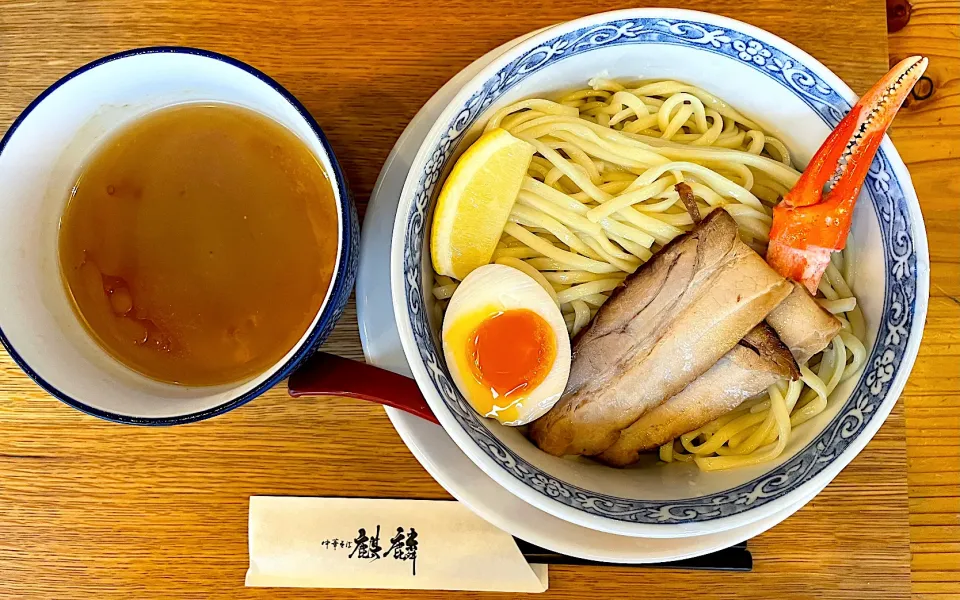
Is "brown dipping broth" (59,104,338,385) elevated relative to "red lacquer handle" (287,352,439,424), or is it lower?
elevated

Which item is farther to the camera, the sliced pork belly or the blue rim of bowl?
the sliced pork belly

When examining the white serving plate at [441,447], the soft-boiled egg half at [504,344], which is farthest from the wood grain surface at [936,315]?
the soft-boiled egg half at [504,344]

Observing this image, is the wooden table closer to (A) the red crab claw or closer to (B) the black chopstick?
(B) the black chopstick

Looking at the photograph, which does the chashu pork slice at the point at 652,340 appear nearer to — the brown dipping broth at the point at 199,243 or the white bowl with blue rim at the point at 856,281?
Result: the white bowl with blue rim at the point at 856,281

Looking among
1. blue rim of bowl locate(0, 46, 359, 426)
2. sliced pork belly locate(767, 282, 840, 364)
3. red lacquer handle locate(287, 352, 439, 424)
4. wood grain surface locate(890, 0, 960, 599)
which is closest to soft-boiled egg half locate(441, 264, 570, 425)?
red lacquer handle locate(287, 352, 439, 424)

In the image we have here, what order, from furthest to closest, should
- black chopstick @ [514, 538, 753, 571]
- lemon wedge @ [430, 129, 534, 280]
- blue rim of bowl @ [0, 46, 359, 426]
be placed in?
1. black chopstick @ [514, 538, 753, 571]
2. lemon wedge @ [430, 129, 534, 280]
3. blue rim of bowl @ [0, 46, 359, 426]
